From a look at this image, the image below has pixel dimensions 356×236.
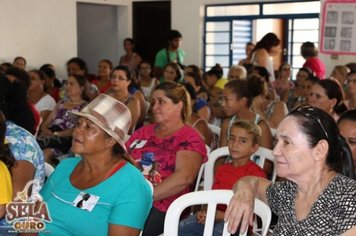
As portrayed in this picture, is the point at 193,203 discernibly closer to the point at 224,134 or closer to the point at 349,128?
the point at 349,128

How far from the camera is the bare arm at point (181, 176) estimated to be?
118 inches

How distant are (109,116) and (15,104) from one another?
632 millimetres

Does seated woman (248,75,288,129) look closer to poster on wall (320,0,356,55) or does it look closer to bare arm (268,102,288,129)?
bare arm (268,102,288,129)

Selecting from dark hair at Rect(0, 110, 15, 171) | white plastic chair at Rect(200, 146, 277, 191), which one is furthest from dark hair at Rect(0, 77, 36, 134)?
white plastic chair at Rect(200, 146, 277, 191)

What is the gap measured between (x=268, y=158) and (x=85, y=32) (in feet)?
26.9

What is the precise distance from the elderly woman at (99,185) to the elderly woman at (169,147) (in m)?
0.63

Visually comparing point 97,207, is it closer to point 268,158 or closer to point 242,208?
point 242,208

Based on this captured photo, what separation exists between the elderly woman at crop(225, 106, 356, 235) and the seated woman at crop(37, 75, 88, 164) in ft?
10.2

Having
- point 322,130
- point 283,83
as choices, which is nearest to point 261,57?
point 283,83

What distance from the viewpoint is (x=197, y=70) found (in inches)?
261

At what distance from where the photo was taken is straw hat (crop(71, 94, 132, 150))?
2.41 meters

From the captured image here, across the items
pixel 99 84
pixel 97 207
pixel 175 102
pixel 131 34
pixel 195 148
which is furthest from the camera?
pixel 131 34

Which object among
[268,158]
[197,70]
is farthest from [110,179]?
[197,70]

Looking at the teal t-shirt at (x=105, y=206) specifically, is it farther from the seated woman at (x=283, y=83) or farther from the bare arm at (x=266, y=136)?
the seated woman at (x=283, y=83)
